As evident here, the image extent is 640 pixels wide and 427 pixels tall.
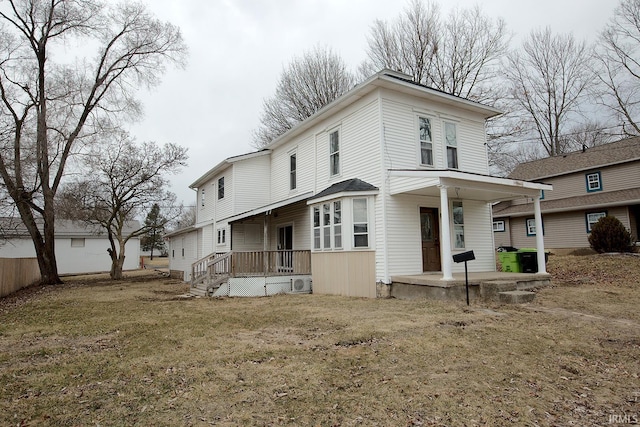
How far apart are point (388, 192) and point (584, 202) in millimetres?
16754

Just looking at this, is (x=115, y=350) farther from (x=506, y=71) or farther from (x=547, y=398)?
(x=506, y=71)

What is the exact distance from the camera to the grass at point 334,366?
12.2 ft

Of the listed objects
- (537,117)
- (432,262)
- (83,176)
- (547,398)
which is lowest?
(547,398)

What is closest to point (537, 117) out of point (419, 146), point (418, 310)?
point (419, 146)

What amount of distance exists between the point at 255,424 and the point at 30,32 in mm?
22985

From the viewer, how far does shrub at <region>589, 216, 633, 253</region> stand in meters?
17.4

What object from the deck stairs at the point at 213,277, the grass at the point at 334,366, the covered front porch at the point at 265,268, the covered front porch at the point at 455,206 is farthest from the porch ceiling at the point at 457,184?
the deck stairs at the point at 213,277

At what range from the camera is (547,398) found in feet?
13.2

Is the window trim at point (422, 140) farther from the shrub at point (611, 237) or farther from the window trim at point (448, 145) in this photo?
the shrub at point (611, 237)

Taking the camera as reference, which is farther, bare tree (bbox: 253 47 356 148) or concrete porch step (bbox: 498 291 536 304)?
bare tree (bbox: 253 47 356 148)

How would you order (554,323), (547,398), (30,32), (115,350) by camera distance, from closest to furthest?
(547,398)
(115,350)
(554,323)
(30,32)

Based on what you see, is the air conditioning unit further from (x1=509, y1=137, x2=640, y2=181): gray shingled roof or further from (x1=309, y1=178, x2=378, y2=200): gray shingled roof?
(x1=509, y1=137, x2=640, y2=181): gray shingled roof

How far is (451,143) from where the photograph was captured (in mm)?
12992

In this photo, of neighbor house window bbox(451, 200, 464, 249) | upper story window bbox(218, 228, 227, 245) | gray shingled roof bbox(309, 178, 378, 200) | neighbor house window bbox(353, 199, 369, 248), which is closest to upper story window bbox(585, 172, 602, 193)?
neighbor house window bbox(451, 200, 464, 249)
